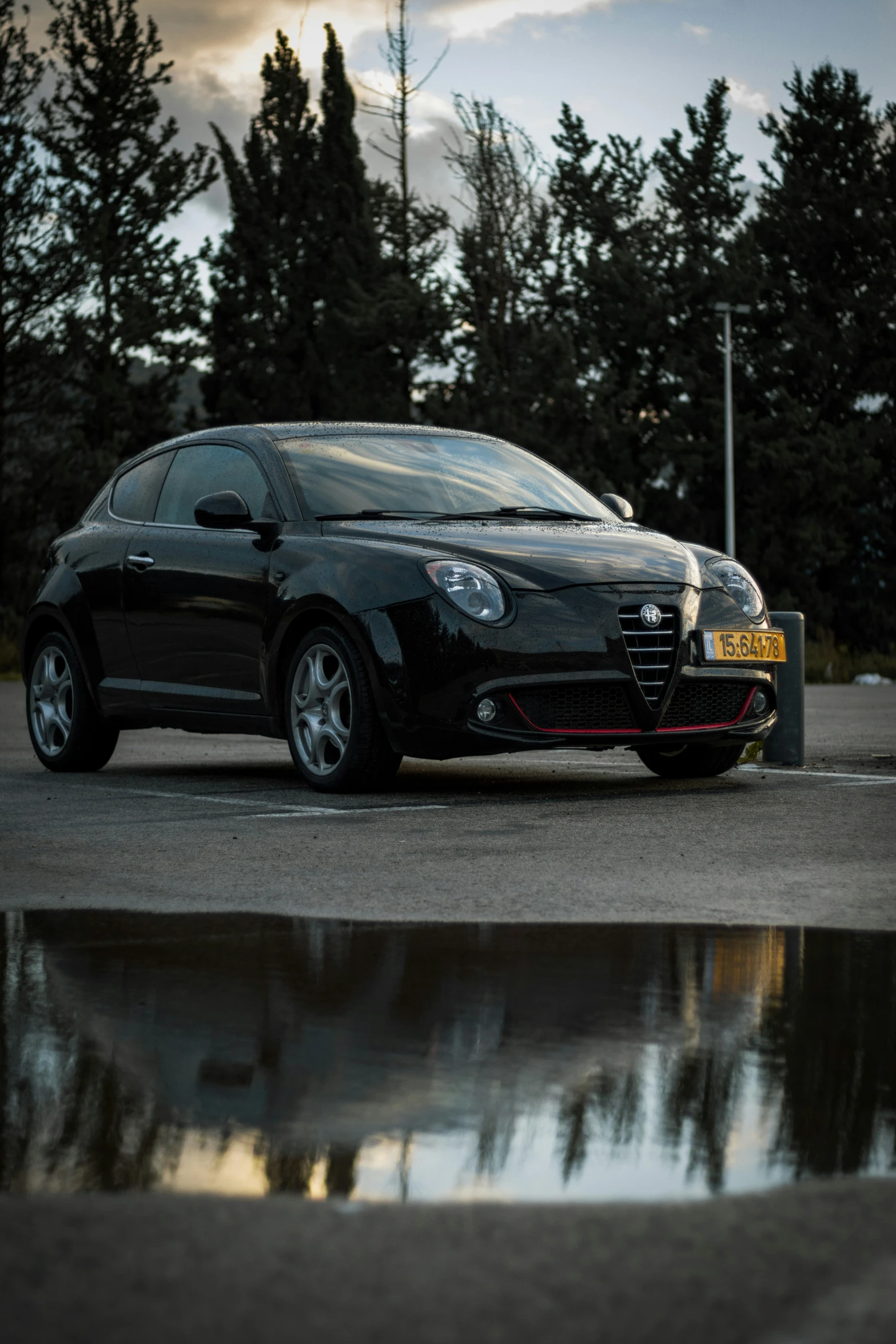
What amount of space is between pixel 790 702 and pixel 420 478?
2.23 m

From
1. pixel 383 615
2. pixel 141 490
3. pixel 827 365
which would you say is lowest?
pixel 383 615

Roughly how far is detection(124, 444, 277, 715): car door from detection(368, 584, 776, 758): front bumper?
3.49 feet

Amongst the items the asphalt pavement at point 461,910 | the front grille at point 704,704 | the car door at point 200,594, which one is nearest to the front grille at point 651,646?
the front grille at point 704,704

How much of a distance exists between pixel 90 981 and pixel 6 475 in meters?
38.1

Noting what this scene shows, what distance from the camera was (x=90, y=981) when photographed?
4547mm

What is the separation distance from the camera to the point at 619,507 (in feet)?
33.4

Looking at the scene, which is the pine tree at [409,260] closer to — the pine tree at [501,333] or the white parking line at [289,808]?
the pine tree at [501,333]

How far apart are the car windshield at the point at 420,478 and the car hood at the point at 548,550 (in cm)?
25

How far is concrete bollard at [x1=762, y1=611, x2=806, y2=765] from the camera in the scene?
1009 centimetres

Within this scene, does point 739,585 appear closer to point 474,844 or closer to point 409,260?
point 474,844

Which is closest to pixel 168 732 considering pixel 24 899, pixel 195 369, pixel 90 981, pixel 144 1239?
pixel 24 899

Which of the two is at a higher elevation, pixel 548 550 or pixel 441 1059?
pixel 548 550

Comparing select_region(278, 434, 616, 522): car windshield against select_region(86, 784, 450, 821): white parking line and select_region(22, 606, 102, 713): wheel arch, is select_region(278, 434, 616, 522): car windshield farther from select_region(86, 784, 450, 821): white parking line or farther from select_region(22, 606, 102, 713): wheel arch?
select_region(22, 606, 102, 713): wheel arch

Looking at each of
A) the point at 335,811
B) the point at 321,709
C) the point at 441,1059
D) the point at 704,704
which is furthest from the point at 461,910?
the point at 704,704
